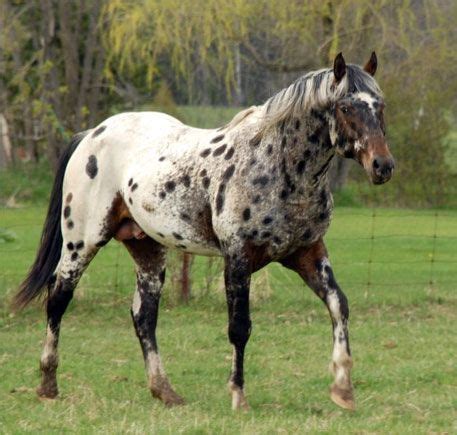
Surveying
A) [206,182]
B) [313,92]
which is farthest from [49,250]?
[313,92]

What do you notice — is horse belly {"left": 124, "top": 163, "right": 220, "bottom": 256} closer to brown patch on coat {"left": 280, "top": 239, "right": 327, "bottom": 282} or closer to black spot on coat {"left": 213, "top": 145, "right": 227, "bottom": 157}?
black spot on coat {"left": 213, "top": 145, "right": 227, "bottom": 157}

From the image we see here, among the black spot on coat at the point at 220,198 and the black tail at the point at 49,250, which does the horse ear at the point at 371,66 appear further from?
the black tail at the point at 49,250

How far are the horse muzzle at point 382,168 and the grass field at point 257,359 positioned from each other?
4.26 feet

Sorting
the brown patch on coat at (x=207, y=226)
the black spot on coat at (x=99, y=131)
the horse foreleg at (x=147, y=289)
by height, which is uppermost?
the black spot on coat at (x=99, y=131)

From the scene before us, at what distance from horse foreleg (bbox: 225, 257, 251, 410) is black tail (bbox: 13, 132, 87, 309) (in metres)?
1.72

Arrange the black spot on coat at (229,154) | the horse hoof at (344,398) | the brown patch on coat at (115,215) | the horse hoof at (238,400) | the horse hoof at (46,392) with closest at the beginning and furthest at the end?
the horse hoof at (344,398) → the horse hoof at (238,400) → the black spot on coat at (229,154) → the horse hoof at (46,392) → the brown patch on coat at (115,215)

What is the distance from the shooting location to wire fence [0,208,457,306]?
1185cm

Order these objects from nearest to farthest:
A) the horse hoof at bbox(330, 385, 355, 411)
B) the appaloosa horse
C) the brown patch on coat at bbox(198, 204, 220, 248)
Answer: the appaloosa horse
the horse hoof at bbox(330, 385, 355, 411)
the brown patch on coat at bbox(198, 204, 220, 248)

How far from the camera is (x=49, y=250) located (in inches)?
305

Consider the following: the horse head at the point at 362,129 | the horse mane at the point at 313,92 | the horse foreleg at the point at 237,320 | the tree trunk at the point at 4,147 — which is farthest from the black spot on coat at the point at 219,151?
the tree trunk at the point at 4,147

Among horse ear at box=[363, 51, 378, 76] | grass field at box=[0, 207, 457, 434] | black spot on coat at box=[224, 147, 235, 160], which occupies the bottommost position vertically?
grass field at box=[0, 207, 457, 434]

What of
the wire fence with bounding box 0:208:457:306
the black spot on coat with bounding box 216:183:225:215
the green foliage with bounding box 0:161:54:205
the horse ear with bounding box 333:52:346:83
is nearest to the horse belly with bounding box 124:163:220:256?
the black spot on coat with bounding box 216:183:225:215

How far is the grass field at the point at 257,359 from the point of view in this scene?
20.0ft

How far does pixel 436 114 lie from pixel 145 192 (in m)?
17.0
